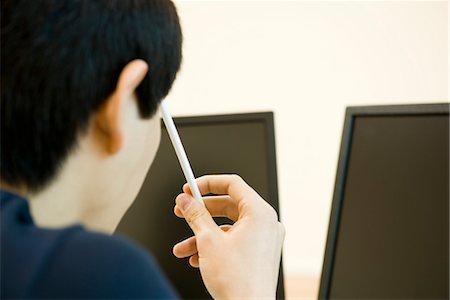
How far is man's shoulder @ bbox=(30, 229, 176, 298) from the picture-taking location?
373 millimetres

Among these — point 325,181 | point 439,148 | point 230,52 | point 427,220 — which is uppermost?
point 230,52

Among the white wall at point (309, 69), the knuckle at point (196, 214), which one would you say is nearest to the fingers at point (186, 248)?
the knuckle at point (196, 214)

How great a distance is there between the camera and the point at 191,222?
73 centimetres

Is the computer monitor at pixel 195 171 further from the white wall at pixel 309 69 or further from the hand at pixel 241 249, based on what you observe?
the white wall at pixel 309 69

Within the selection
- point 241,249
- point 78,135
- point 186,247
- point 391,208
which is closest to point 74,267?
point 78,135

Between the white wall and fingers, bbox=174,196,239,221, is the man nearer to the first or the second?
fingers, bbox=174,196,239,221

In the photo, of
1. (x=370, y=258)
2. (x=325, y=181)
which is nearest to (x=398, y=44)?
(x=325, y=181)

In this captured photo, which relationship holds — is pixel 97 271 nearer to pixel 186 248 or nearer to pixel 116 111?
pixel 116 111

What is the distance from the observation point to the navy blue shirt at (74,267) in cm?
37

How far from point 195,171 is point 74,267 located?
2.31 feet

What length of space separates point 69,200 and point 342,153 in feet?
1.87

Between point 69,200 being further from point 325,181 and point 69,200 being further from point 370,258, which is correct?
point 325,181

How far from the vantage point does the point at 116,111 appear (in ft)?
1.65

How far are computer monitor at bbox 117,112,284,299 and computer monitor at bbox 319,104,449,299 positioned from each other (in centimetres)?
13
